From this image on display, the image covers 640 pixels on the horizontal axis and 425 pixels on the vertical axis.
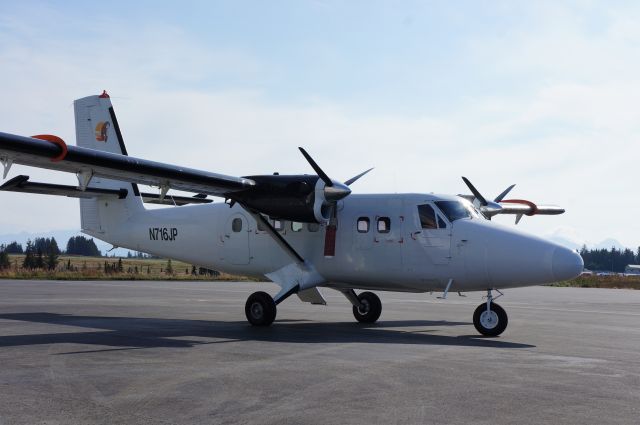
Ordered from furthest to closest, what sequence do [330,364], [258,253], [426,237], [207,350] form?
[258,253] → [426,237] → [207,350] → [330,364]

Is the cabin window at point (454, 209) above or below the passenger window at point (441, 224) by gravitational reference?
above

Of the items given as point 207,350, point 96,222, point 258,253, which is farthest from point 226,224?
point 207,350

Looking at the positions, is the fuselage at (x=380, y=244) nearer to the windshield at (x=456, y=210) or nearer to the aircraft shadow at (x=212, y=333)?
the windshield at (x=456, y=210)

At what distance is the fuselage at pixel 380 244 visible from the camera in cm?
1364

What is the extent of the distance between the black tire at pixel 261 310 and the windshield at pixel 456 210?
13.8 ft

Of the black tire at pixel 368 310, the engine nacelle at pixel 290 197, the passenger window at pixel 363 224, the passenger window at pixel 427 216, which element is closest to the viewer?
the passenger window at pixel 427 216

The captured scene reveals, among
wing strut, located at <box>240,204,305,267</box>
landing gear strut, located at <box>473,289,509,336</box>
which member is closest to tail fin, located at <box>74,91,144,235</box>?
wing strut, located at <box>240,204,305,267</box>

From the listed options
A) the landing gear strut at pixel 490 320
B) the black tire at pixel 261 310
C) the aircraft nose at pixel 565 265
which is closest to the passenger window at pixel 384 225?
the landing gear strut at pixel 490 320

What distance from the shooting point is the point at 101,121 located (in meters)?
19.6

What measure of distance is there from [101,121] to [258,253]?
6.42 metres

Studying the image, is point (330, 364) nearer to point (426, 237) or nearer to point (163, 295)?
point (426, 237)

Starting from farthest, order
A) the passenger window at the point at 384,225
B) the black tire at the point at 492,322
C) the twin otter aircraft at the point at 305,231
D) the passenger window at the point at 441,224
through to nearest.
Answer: the passenger window at the point at 384,225, the passenger window at the point at 441,224, the black tire at the point at 492,322, the twin otter aircraft at the point at 305,231

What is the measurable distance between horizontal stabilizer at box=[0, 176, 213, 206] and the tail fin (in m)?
0.27

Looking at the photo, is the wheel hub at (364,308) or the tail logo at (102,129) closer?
the wheel hub at (364,308)
